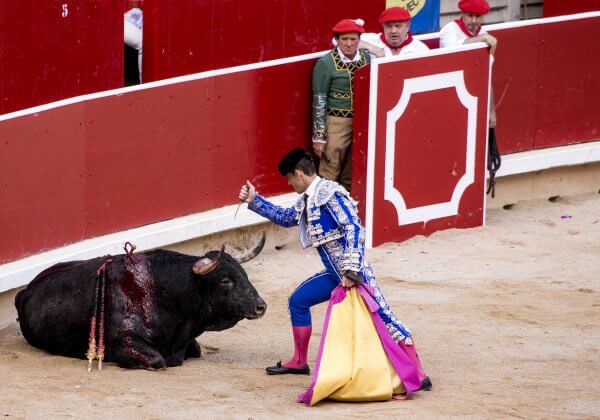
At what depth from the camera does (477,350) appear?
27.1 ft

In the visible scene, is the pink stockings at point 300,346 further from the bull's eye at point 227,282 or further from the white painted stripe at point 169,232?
the white painted stripe at point 169,232

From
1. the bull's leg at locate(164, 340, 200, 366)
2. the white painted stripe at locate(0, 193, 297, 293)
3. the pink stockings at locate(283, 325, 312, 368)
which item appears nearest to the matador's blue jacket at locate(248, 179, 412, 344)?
the pink stockings at locate(283, 325, 312, 368)

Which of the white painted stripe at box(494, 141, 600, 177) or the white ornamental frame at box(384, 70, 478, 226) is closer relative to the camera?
the white ornamental frame at box(384, 70, 478, 226)

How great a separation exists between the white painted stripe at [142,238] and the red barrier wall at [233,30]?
3.84 feet

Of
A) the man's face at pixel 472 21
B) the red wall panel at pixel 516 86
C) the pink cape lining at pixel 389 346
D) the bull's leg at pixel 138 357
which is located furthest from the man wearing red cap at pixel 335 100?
the pink cape lining at pixel 389 346

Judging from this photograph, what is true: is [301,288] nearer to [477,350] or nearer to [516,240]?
[477,350]

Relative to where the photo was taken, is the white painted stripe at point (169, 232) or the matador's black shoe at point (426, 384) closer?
the matador's black shoe at point (426, 384)

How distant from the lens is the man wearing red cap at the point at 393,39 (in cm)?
1057

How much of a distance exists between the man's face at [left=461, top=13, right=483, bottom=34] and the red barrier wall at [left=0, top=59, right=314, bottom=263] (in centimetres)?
116

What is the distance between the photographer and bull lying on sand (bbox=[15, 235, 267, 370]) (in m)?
7.82

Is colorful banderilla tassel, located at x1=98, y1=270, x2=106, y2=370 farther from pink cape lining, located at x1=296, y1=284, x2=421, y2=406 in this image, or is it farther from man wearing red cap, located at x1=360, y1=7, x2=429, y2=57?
man wearing red cap, located at x1=360, y1=7, x2=429, y2=57

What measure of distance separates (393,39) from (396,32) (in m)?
0.05

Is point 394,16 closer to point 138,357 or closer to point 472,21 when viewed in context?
point 472,21

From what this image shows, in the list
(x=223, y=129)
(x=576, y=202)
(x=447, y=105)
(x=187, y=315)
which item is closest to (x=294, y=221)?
(x=187, y=315)
